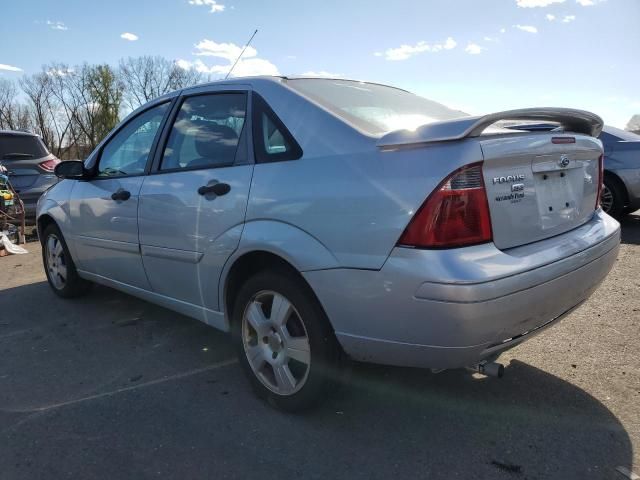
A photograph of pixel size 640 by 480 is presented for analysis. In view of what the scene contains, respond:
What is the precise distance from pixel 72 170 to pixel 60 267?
1.17 metres

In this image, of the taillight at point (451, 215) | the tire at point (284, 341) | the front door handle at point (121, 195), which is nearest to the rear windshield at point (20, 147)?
the front door handle at point (121, 195)

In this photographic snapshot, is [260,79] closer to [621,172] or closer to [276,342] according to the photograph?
[276,342]

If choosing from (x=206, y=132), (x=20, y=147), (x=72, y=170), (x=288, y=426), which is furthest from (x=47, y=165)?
(x=288, y=426)

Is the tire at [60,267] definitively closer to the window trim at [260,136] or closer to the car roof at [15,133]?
the window trim at [260,136]

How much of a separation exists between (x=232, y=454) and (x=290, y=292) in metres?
0.80

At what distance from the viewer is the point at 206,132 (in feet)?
10.6

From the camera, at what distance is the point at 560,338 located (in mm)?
3645

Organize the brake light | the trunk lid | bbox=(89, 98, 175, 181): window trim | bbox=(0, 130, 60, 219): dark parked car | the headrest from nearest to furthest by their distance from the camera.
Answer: the trunk lid < the headrest < bbox=(89, 98, 175, 181): window trim < bbox=(0, 130, 60, 219): dark parked car < the brake light

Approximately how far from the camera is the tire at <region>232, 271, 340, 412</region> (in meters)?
2.49

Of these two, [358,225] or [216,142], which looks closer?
[358,225]

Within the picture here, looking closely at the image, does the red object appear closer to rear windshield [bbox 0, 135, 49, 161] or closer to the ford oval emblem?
the ford oval emblem

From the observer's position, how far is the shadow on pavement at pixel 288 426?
233 centimetres

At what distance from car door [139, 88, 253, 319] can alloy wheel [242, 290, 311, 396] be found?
1.02 ft

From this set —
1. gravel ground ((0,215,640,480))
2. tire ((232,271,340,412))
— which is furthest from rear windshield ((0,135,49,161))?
tire ((232,271,340,412))
